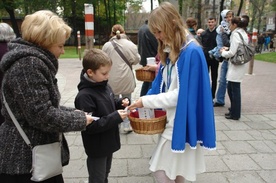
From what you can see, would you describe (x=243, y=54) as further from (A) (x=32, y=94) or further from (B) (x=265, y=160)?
(A) (x=32, y=94)

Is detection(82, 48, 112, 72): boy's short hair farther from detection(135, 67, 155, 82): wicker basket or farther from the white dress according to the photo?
detection(135, 67, 155, 82): wicker basket

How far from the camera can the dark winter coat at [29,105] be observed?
1.50 m

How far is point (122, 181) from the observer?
119 inches

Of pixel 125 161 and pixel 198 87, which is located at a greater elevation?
pixel 198 87

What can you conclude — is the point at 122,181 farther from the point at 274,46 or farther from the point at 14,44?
the point at 274,46

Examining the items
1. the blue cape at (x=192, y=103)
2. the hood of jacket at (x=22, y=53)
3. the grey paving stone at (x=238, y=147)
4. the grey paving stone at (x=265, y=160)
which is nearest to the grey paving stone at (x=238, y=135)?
the grey paving stone at (x=238, y=147)

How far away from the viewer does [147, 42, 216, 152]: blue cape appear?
1.90 metres

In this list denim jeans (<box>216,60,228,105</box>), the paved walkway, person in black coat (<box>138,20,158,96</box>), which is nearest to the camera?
the paved walkway

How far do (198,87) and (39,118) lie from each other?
1.09 meters

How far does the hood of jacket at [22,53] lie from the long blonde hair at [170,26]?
0.79m

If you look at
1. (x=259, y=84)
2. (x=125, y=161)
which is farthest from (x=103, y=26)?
Answer: (x=125, y=161)

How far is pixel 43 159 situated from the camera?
1.69 meters

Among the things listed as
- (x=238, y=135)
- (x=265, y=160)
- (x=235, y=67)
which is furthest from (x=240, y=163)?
(x=235, y=67)

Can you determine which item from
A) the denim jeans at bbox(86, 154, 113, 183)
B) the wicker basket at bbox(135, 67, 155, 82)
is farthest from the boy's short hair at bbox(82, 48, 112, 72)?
the wicker basket at bbox(135, 67, 155, 82)
